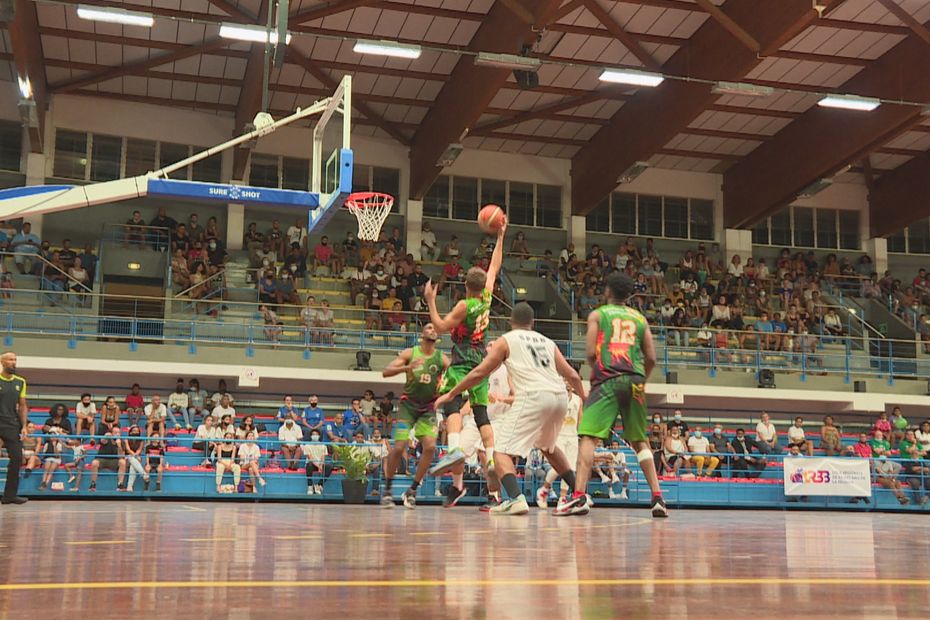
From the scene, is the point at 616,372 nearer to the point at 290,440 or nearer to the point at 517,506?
the point at 517,506

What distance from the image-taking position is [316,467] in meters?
19.6

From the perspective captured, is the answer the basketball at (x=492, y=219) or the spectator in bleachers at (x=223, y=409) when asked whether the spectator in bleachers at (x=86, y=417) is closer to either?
the spectator in bleachers at (x=223, y=409)

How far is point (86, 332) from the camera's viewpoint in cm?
2286

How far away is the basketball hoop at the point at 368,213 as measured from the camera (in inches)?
802

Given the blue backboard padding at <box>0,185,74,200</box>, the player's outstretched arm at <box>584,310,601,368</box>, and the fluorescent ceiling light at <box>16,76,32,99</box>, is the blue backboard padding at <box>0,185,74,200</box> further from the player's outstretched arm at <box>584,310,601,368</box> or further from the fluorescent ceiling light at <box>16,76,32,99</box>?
the fluorescent ceiling light at <box>16,76,32,99</box>

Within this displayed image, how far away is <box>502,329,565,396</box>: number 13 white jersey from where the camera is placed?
8.72 m

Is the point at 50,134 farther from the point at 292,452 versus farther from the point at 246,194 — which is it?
the point at 246,194

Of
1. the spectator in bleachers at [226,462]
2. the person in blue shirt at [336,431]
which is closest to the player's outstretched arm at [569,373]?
Result: the spectator in bleachers at [226,462]

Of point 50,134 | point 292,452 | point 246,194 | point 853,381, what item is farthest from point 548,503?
point 50,134

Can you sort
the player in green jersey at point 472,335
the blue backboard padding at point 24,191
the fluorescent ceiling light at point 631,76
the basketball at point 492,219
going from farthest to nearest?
the fluorescent ceiling light at point 631,76 < the blue backboard padding at point 24,191 < the basketball at point 492,219 < the player in green jersey at point 472,335

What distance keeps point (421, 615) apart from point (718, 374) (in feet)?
79.1

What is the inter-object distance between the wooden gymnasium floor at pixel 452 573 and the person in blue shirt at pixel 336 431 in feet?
43.8

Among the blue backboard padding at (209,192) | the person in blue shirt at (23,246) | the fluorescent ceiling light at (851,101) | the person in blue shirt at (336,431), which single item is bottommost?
the person in blue shirt at (336,431)

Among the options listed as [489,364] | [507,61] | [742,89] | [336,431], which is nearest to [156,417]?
[336,431]
